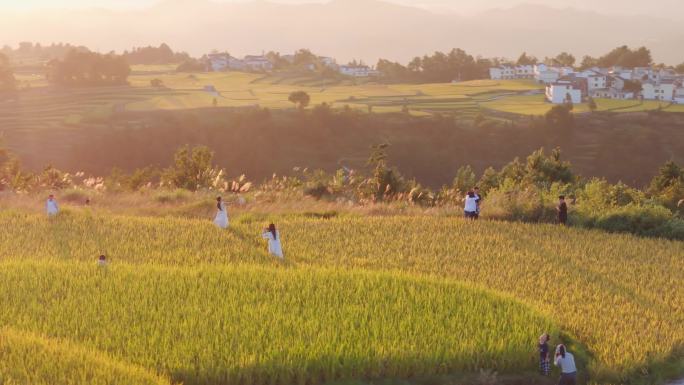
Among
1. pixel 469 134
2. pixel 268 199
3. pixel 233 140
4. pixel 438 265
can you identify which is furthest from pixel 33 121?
pixel 438 265

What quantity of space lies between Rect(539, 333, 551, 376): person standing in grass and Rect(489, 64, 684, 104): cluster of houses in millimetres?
108347

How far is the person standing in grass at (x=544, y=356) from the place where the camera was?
34.8ft

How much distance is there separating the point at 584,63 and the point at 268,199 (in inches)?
6436

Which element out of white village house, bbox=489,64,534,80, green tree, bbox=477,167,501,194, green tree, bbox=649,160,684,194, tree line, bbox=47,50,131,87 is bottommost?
green tree, bbox=477,167,501,194

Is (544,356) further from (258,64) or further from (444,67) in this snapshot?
(258,64)

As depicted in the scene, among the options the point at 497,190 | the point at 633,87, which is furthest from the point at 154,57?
the point at 497,190

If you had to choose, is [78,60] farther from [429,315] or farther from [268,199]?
[429,315]

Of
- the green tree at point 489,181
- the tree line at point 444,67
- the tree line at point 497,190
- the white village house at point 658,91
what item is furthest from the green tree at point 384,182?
the tree line at point 444,67

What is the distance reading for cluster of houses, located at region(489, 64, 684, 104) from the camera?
11588 centimetres

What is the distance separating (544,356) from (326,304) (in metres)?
3.87

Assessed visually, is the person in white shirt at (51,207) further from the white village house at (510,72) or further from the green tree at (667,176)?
the white village house at (510,72)

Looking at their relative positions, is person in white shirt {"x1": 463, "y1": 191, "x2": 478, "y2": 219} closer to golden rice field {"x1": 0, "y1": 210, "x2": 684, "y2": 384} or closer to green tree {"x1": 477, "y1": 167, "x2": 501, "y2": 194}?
golden rice field {"x1": 0, "y1": 210, "x2": 684, "y2": 384}

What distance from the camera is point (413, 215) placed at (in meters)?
23.9

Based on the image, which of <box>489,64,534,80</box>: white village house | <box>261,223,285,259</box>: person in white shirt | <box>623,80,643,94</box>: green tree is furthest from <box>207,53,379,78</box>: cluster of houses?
<box>261,223,285,259</box>: person in white shirt
